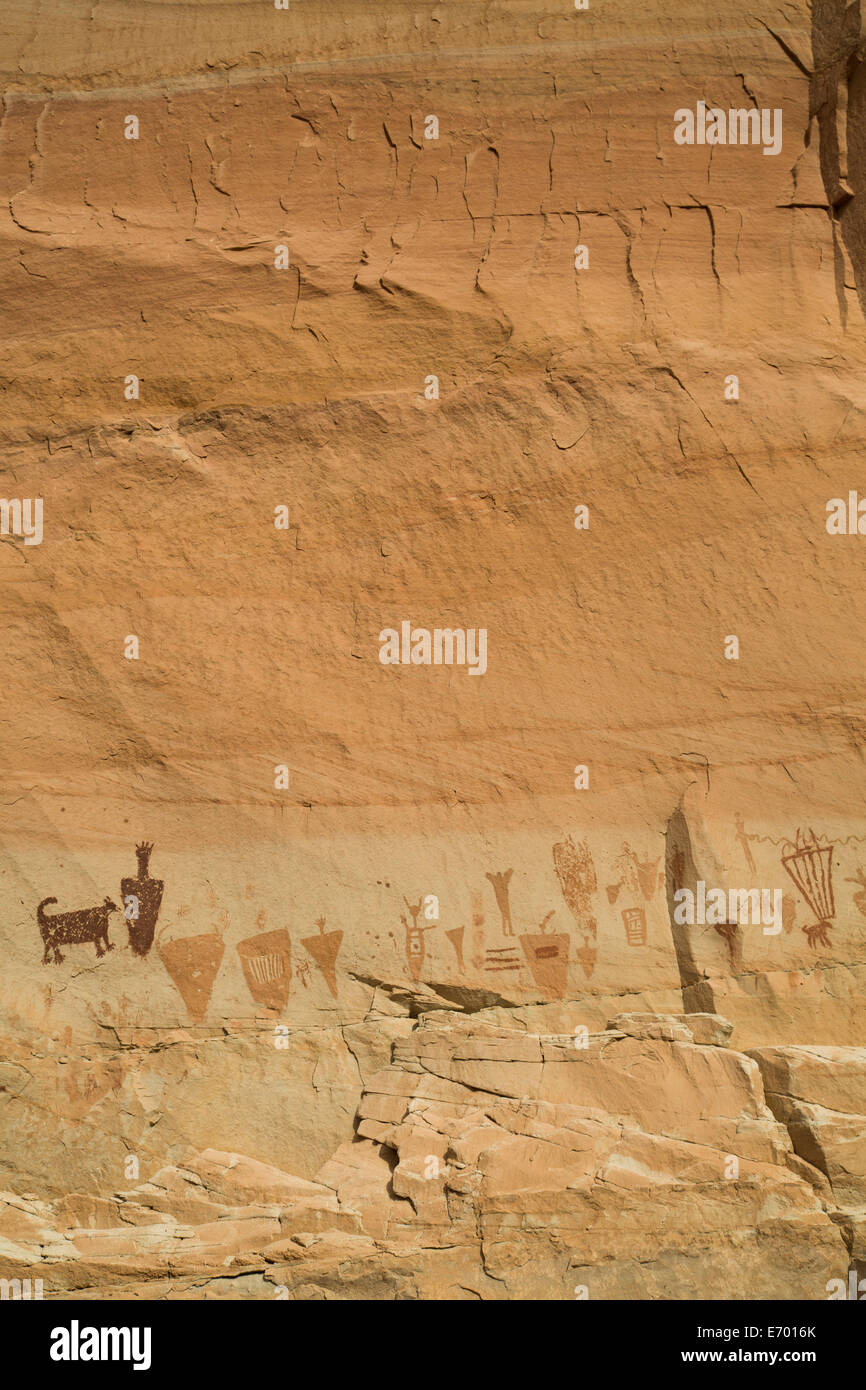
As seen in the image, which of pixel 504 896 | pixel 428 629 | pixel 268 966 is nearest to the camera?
pixel 268 966

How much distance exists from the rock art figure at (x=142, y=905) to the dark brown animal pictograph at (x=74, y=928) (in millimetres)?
85

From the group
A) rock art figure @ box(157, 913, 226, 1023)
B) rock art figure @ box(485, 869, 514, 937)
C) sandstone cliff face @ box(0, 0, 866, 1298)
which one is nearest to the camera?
sandstone cliff face @ box(0, 0, 866, 1298)

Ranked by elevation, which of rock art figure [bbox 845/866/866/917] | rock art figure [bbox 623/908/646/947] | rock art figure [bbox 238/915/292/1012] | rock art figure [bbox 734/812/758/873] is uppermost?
rock art figure [bbox 734/812/758/873]

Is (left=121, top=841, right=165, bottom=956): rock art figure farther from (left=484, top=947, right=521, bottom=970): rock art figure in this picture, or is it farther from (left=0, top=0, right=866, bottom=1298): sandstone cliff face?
(left=484, top=947, right=521, bottom=970): rock art figure

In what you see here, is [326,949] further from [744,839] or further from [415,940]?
[744,839]

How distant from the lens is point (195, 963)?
6.60 metres

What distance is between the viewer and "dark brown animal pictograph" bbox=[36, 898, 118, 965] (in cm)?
666

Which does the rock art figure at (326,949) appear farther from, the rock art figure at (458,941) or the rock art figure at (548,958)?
the rock art figure at (548,958)

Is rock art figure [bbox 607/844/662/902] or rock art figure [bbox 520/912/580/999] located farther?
rock art figure [bbox 607/844/662/902]

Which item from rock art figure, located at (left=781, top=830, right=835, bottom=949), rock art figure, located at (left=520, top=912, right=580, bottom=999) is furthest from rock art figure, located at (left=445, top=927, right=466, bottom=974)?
rock art figure, located at (left=781, top=830, right=835, bottom=949)

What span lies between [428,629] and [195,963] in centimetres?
200

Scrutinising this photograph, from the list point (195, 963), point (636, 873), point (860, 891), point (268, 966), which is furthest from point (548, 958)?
point (195, 963)

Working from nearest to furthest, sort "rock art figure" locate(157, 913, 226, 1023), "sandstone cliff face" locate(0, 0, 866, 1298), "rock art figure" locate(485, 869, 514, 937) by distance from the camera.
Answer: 1. "sandstone cliff face" locate(0, 0, 866, 1298)
2. "rock art figure" locate(157, 913, 226, 1023)
3. "rock art figure" locate(485, 869, 514, 937)

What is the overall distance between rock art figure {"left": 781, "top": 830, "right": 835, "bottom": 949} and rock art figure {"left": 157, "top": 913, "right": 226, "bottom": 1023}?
107 inches
